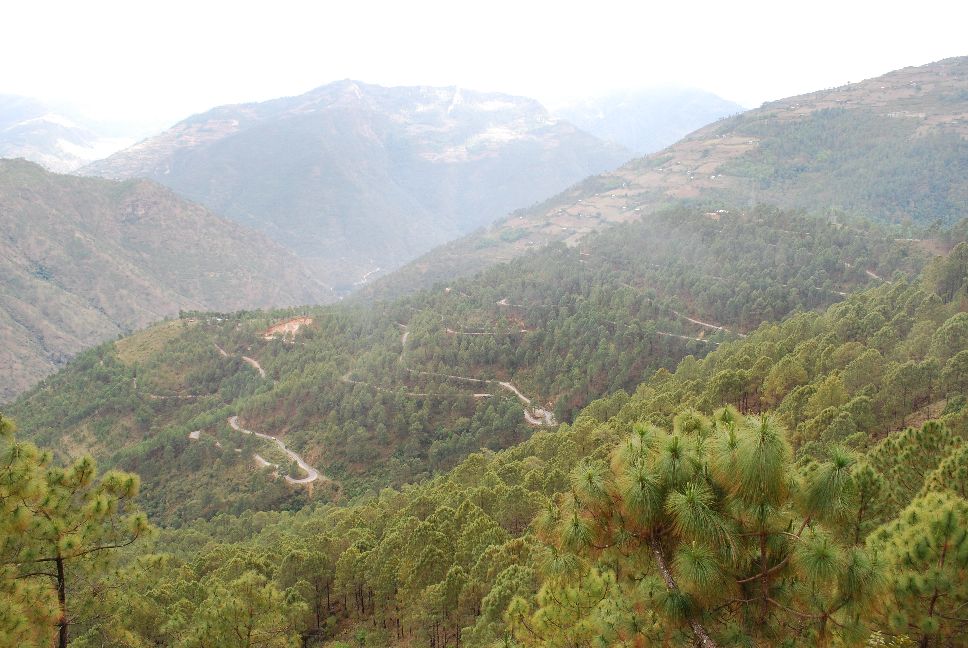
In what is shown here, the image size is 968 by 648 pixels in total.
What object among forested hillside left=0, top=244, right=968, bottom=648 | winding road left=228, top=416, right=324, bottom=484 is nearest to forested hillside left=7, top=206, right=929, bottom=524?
winding road left=228, top=416, right=324, bottom=484

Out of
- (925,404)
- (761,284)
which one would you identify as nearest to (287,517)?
(925,404)

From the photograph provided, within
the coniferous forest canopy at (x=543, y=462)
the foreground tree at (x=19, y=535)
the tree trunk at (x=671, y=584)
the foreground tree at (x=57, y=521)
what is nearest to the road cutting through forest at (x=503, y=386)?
the coniferous forest canopy at (x=543, y=462)

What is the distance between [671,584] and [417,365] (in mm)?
95784

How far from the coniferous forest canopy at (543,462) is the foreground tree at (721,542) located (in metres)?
0.05

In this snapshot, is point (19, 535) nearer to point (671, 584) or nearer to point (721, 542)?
point (671, 584)

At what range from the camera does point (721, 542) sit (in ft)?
34.2

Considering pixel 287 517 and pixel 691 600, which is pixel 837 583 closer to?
pixel 691 600

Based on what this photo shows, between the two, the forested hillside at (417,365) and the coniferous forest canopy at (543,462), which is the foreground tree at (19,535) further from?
the forested hillside at (417,365)

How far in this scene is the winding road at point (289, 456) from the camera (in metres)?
89.1

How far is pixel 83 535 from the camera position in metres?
16.5

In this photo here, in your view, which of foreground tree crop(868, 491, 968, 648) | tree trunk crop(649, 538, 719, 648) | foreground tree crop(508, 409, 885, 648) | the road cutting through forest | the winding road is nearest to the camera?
foreground tree crop(508, 409, 885, 648)

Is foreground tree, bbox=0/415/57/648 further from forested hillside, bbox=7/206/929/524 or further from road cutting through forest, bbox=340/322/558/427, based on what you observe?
road cutting through forest, bbox=340/322/558/427

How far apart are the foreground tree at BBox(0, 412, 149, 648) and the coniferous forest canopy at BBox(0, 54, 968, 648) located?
0.08 m

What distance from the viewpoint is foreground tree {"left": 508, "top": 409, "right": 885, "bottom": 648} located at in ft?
32.9
